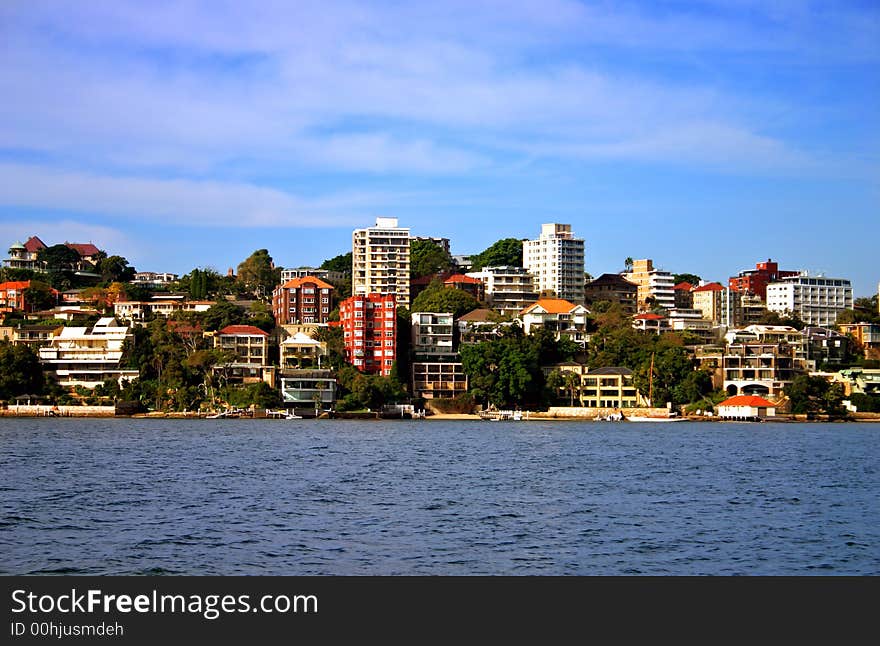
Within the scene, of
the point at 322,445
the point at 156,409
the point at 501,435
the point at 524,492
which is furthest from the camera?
the point at 156,409

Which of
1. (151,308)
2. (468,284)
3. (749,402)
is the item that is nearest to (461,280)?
(468,284)

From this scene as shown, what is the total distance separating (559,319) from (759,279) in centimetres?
5224

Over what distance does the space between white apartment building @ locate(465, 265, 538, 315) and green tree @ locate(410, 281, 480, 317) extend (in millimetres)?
8851

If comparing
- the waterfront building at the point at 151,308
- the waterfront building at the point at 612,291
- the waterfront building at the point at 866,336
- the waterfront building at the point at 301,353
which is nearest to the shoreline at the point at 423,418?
the waterfront building at the point at 301,353

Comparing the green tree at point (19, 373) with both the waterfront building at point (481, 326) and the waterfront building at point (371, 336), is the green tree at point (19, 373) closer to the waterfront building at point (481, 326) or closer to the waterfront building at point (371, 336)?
the waterfront building at point (371, 336)

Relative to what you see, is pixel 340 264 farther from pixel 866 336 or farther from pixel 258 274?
pixel 866 336

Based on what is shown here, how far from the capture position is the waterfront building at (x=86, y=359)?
9825 centimetres

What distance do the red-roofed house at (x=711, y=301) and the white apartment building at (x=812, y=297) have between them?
422 inches

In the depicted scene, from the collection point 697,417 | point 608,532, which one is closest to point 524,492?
point 608,532

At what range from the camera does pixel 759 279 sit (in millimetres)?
154750

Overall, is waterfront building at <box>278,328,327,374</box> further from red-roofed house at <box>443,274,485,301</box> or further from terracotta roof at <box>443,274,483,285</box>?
terracotta roof at <box>443,274,483,285</box>

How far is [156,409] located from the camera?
309ft
